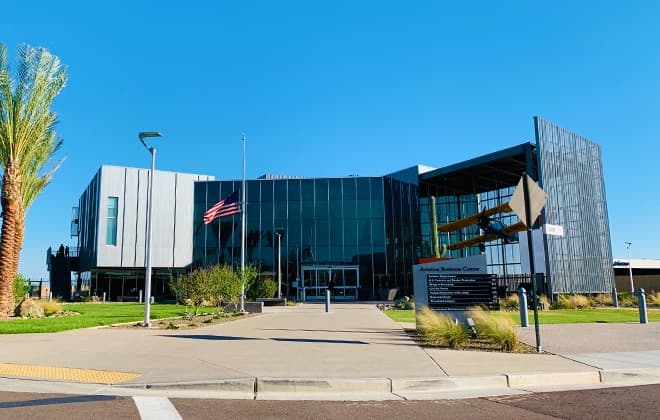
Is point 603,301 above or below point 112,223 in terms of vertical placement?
below

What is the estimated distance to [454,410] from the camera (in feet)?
20.6

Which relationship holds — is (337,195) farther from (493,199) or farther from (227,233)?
(493,199)

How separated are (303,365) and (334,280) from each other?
128 ft

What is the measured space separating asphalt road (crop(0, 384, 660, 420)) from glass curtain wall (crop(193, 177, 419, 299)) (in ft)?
133

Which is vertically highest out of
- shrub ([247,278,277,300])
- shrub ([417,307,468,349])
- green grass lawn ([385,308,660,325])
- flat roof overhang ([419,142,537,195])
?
flat roof overhang ([419,142,537,195])

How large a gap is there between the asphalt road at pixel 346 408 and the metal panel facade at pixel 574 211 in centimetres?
2959

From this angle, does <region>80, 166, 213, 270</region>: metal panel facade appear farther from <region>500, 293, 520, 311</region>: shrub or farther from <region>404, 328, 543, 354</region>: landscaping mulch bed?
<region>404, 328, 543, 354</region>: landscaping mulch bed

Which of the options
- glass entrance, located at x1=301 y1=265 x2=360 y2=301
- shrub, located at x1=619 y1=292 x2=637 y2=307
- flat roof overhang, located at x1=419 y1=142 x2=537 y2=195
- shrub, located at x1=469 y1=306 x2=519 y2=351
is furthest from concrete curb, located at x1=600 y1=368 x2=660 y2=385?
glass entrance, located at x1=301 y1=265 x2=360 y2=301

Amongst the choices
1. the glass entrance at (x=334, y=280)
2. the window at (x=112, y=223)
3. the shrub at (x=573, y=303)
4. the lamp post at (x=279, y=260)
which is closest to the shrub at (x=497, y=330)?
the shrub at (x=573, y=303)

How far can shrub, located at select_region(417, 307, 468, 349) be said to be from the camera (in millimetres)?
11570

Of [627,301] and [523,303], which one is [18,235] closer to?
[523,303]

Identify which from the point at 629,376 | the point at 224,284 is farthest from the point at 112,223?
the point at 629,376

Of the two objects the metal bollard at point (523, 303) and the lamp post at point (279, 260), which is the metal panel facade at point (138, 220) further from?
the metal bollard at point (523, 303)

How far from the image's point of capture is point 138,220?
48.2m
